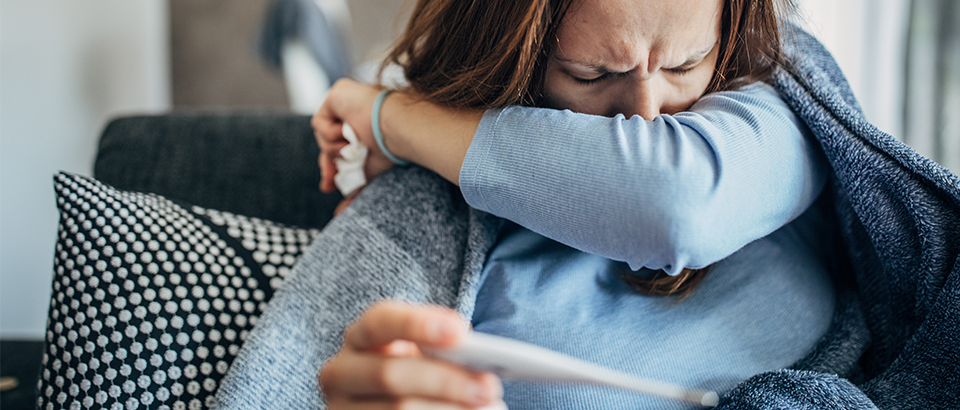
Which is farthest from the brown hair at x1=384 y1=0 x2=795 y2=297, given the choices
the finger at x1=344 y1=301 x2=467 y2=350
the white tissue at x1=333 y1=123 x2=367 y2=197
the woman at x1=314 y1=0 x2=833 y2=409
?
the finger at x1=344 y1=301 x2=467 y2=350

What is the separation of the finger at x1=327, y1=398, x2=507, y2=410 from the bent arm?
197 mm

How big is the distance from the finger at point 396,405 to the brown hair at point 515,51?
1.16ft

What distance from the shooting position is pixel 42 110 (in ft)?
4.16

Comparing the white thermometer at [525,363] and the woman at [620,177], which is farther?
the woman at [620,177]

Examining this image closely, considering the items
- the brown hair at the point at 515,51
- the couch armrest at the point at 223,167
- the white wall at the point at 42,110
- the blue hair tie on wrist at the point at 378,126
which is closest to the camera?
the brown hair at the point at 515,51

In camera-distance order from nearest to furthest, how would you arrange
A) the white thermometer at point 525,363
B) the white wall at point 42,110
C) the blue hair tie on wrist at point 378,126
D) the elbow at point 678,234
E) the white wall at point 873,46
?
the white thermometer at point 525,363, the elbow at point 678,234, the blue hair tie on wrist at point 378,126, the white wall at point 42,110, the white wall at point 873,46

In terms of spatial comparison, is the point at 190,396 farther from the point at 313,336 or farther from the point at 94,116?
the point at 94,116

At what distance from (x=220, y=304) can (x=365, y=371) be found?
35cm

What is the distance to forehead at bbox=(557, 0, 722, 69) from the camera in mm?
523

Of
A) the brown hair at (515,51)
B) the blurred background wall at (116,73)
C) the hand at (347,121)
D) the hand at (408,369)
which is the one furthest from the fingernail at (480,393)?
the blurred background wall at (116,73)

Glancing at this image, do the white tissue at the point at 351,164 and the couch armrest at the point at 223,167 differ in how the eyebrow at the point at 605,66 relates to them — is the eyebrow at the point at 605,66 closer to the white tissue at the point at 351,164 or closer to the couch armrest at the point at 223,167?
the white tissue at the point at 351,164

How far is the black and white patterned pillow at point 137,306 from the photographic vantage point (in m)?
0.56

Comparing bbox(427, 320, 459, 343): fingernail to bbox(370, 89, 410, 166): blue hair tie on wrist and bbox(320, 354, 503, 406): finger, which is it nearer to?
bbox(320, 354, 503, 406): finger

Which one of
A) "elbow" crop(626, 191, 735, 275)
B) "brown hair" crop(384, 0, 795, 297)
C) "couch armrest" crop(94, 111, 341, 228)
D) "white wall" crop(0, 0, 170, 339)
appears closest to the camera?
"elbow" crop(626, 191, 735, 275)
